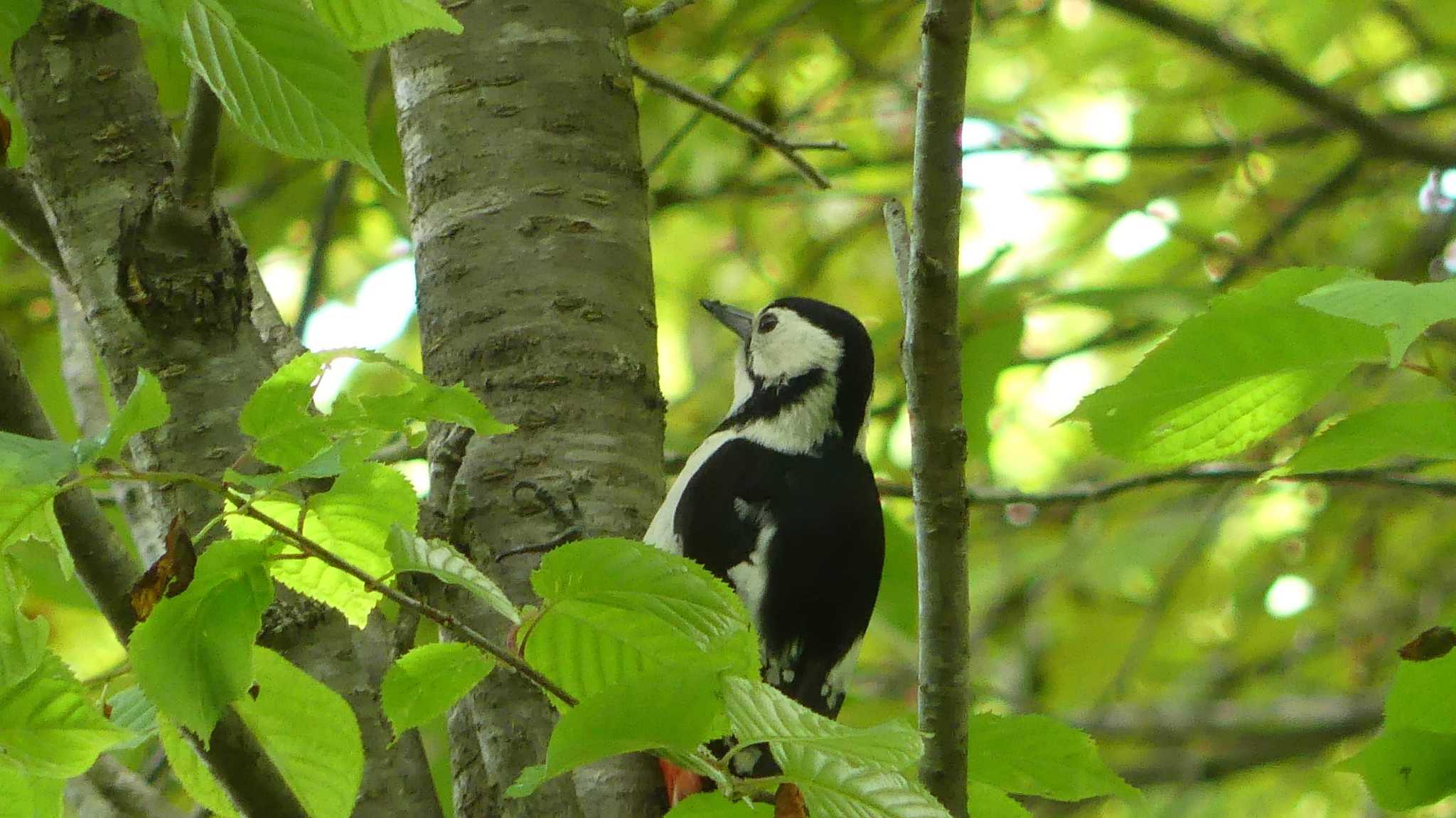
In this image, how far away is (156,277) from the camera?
170 centimetres

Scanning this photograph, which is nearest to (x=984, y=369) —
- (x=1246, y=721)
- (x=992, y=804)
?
(x=992, y=804)

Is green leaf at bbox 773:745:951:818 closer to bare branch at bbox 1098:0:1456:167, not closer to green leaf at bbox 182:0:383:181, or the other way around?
green leaf at bbox 182:0:383:181

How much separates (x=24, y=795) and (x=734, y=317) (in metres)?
2.52

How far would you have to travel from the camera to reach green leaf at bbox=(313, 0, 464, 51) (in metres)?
1.37

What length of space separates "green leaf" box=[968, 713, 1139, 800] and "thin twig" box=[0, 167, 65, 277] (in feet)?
3.79

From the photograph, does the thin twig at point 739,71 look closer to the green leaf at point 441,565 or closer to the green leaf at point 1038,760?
the green leaf at point 1038,760

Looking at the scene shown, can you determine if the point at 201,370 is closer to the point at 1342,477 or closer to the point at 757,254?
the point at 1342,477

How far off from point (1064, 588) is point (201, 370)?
449 cm

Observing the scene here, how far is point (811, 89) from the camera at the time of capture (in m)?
5.50

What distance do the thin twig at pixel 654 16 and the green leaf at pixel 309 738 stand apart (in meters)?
1.26

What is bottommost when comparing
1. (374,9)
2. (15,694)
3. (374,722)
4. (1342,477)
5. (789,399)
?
(15,694)

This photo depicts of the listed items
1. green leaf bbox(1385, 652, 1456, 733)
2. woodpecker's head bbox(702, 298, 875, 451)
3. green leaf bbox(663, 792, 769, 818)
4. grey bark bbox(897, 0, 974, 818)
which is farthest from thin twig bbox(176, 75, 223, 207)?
woodpecker's head bbox(702, 298, 875, 451)

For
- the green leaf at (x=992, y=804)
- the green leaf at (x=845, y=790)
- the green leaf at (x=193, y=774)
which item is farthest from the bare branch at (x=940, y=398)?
the green leaf at (x=193, y=774)

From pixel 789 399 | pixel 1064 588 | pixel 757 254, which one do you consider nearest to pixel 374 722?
pixel 789 399
